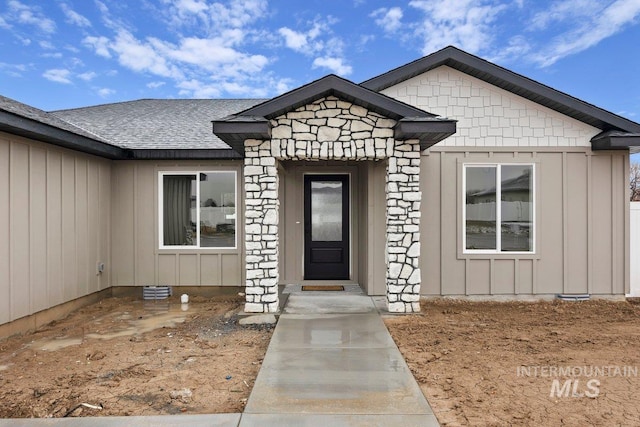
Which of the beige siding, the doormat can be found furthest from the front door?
the beige siding

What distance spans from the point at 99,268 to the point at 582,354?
778cm

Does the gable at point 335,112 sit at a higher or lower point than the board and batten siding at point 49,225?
higher

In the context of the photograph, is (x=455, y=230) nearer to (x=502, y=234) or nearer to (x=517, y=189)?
(x=502, y=234)

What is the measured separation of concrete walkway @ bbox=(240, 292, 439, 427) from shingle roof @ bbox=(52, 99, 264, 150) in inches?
167

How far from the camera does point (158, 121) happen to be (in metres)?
9.13

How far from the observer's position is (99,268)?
7.20 meters

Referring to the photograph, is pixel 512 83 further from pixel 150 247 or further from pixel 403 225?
pixel 150 247

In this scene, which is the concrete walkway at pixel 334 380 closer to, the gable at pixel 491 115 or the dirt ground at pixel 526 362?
the dirt ground at pixel 526 362

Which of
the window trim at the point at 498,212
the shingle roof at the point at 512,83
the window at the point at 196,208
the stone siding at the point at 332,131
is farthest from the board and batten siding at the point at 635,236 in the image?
the window at the point at 196,208

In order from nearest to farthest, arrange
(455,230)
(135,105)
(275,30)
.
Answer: (455,230) < (135,105) < (275,30)

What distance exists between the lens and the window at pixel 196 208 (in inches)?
300

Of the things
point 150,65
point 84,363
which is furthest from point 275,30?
point 84,363

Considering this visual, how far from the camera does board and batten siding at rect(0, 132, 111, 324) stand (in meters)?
5.07

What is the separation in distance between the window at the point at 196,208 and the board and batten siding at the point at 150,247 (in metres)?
0.13
